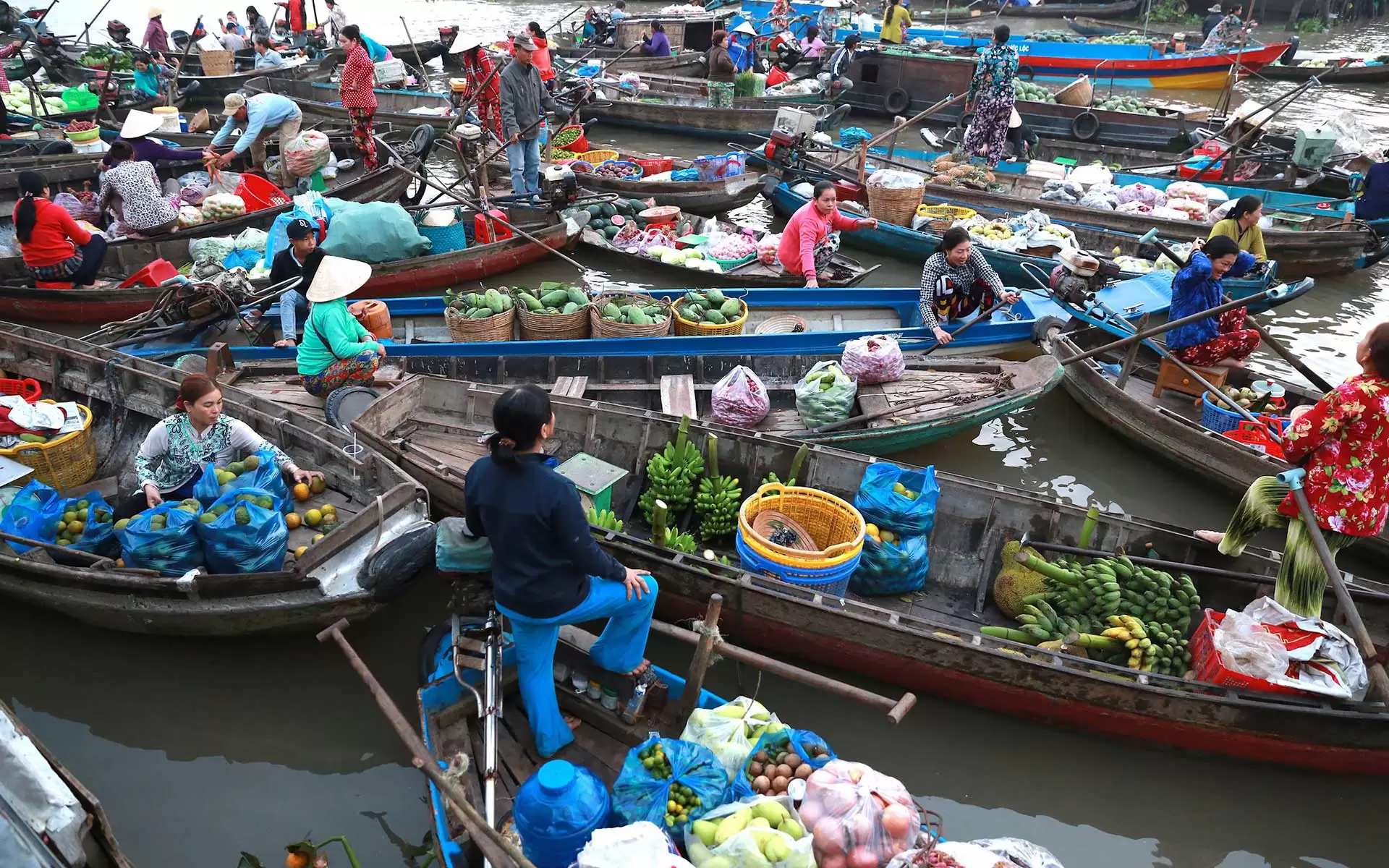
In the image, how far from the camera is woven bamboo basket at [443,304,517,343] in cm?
735

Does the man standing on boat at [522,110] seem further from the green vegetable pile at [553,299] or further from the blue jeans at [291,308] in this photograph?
the blue jeans at [291,308]

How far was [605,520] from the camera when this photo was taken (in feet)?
17.6

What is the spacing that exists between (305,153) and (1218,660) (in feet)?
34.6

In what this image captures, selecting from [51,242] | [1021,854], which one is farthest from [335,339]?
[1021,854]

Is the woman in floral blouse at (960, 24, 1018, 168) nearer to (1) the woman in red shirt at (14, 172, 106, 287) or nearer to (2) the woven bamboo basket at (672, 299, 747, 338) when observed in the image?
(2) the woven bamboo basket at (672, 299, 747, 338)

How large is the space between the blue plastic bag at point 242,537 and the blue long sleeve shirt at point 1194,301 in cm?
667

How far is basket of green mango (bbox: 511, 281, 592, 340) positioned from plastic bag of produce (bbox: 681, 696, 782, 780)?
4.39 meters

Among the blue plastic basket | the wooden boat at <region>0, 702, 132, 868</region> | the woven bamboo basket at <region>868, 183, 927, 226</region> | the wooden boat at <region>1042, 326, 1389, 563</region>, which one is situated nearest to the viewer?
the wooden boat at <region>0, 702, 132, 868</region>

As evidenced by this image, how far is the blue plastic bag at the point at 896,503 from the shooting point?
17.3 ft

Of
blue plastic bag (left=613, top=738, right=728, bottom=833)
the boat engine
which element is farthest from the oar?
the boat engine

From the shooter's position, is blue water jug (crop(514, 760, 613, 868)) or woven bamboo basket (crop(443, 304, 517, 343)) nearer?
blue water jug (crop(514, 760, 613, 868))

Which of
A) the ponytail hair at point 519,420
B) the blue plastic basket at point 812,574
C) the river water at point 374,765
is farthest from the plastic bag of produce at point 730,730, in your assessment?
the ponytail hair at point 519,420

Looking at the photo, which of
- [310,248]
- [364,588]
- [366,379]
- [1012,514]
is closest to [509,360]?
[366,379]

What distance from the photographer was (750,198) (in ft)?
39.0
